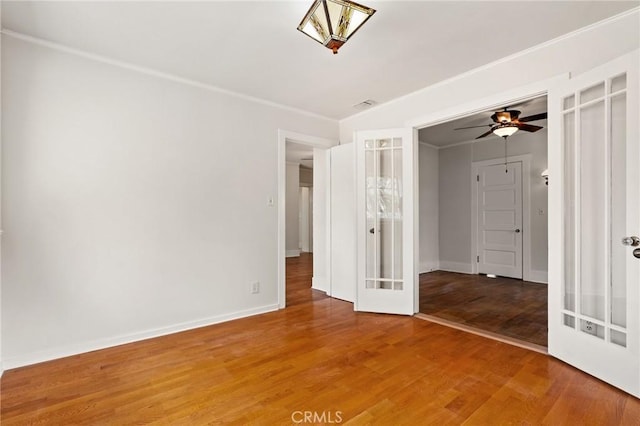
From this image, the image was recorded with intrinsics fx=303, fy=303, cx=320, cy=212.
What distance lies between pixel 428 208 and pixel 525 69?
162 inches

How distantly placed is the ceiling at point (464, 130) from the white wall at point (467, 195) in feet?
1.01

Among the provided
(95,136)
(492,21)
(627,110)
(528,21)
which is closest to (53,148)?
(95,136)

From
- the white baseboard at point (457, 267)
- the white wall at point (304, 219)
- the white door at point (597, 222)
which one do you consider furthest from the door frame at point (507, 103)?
the white wall at point (304, 219)

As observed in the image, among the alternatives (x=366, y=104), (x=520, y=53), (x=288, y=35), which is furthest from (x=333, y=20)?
(x=366, y=104)

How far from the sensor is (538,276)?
552 cm

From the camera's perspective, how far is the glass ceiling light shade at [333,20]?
200cm

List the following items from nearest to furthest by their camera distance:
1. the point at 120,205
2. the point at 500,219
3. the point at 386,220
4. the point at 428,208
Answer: the point at 120,205 → the point at 386,220 → the point at 500,219 → the point at 428,208

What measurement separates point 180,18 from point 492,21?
2373 millimetres

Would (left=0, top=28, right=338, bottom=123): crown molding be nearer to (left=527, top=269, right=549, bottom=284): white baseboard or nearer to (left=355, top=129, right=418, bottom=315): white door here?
(left=355, top=129, right=418, bottom=315): white door

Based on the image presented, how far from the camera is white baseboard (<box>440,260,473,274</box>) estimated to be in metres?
6.38

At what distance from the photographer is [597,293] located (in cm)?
228

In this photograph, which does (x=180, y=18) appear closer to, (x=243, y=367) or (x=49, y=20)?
(x=49, y=20)

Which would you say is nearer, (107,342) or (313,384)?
(313,384)

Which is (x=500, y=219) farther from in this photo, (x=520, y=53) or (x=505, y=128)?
(x=520, y=53)
